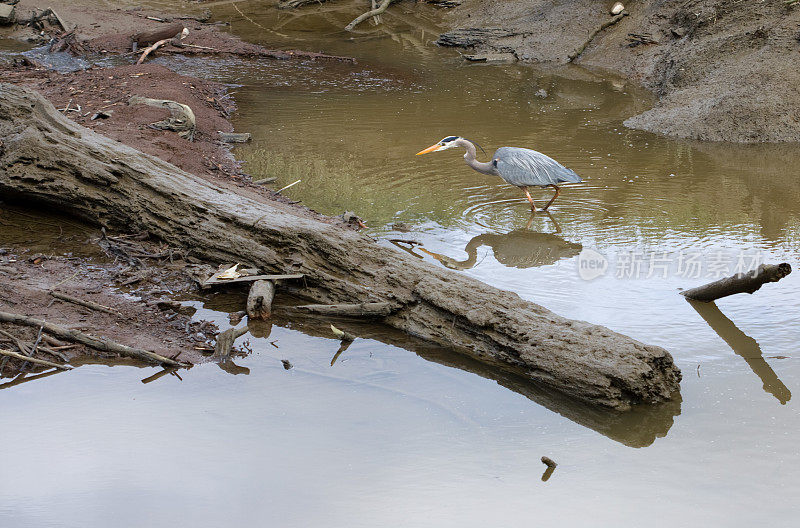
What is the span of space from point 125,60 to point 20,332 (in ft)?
36.9

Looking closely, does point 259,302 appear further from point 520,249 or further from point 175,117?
point 175,117

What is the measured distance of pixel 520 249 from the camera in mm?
7504

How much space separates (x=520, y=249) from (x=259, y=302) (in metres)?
2.88

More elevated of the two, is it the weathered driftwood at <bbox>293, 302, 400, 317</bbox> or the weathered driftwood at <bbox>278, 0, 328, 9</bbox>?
the weathered driftwood at <bbox>293, 302, 400, 317</bbox>

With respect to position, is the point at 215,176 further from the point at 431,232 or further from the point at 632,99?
the point at 632,99

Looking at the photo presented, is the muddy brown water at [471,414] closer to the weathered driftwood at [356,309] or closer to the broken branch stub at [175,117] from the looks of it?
the weathered driftwood at [356,309]

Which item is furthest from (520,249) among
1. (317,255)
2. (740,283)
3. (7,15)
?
(7,15)

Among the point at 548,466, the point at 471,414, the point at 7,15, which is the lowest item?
the point at 7,15

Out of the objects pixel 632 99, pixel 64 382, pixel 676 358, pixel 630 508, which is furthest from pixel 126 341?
pixel 632 99

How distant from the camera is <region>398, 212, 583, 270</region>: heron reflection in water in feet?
23.3

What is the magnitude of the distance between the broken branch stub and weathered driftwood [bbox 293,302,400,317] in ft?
16.5

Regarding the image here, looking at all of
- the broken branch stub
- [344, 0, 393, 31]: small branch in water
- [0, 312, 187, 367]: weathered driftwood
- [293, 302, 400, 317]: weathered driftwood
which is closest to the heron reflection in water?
[293, 302, 400, 317]: weathered driftwood

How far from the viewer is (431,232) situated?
7668 mm

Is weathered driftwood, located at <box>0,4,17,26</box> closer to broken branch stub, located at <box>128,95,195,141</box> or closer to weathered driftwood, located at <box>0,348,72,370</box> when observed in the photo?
broken branch stub, located at <box>128,95,195,141</box>
